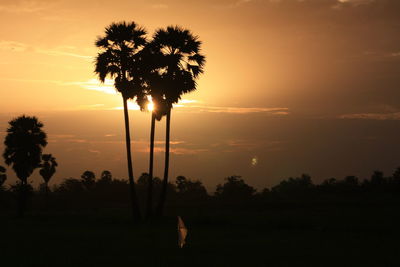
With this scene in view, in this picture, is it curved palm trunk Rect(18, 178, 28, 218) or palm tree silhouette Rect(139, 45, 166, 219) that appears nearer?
palm tree silhouette Rect(139, 45, 166, 219)

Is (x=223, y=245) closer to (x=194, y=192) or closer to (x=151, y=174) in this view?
(x=151, y=174)

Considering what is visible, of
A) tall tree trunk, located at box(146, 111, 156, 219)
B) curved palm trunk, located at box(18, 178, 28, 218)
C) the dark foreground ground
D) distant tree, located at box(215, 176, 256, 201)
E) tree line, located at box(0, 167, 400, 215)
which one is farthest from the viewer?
distant tree, located at box(215, 176, 256, 201)

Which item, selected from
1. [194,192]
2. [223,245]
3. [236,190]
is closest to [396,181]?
[236,190]

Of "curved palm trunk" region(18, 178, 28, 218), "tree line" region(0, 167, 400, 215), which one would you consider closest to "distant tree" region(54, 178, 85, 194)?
"tree line" region(0, 167, 400, 215)

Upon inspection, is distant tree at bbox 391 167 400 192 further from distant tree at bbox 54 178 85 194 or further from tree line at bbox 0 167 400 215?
distant tree at bbox 54 178 85 194

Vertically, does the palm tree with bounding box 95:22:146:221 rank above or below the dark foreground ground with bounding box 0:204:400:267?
above

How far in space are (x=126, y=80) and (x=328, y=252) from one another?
2925 centimetres

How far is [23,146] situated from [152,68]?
22.8 meters

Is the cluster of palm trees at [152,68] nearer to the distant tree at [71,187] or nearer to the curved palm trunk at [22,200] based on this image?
the curved palm trunk at [22,200]

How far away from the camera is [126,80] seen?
47.8 m

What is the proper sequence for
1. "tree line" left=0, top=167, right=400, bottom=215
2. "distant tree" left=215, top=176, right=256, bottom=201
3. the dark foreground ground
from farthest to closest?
"distant tree" left=215, top=176, right=256, bottom=201
"tree line" left=0, top=167, right=400, bottom=215
the dark foreground ground

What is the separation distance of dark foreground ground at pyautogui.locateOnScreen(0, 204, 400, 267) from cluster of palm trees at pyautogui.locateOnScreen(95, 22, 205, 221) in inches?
452

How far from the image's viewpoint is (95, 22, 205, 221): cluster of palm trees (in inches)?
1860

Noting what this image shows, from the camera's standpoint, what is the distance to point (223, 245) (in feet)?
86.9
